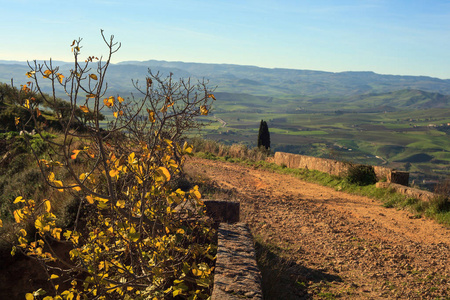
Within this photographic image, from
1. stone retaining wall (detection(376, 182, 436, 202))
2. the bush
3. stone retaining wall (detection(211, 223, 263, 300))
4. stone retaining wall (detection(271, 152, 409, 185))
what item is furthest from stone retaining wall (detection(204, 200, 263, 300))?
the bush

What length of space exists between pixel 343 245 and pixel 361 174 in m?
4.73

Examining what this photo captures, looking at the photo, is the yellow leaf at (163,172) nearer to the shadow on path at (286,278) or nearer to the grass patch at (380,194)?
the shadow on path at (286,278)

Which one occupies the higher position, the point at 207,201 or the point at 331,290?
the point at 207,201

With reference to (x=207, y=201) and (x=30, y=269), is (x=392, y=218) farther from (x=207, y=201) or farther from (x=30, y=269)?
(x=30, y=269)

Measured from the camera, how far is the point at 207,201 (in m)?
5.32

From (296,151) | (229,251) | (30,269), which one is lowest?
(296,151)

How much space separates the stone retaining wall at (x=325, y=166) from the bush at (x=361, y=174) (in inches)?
6.1

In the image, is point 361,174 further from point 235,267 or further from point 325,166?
point 235,267

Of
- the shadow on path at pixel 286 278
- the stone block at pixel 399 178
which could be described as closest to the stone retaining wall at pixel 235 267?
the shadow on path at pixel 286 278

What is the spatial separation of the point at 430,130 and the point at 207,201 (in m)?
134

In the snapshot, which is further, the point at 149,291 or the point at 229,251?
the point at 229,251

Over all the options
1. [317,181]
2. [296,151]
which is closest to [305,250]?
[317,181]

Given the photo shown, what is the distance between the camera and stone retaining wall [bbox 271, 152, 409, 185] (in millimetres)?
9823

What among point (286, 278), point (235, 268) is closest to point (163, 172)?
point (235, 268)
